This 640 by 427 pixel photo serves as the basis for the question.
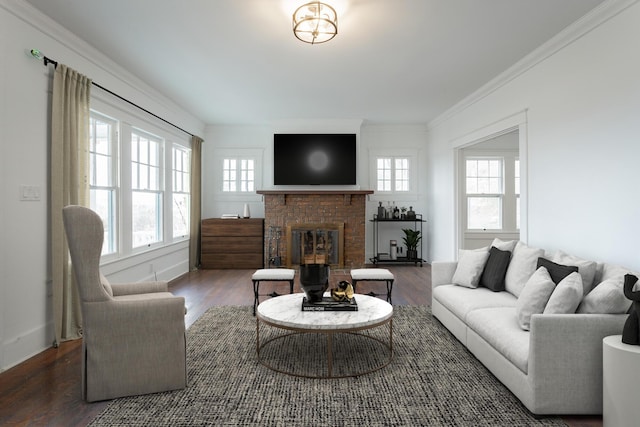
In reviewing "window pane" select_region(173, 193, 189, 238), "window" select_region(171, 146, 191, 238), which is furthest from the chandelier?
"window pane" select_region(173, 193, 189, 238)

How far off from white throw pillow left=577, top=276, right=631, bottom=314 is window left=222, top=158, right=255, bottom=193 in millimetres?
6244

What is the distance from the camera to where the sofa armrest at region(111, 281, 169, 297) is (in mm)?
2826

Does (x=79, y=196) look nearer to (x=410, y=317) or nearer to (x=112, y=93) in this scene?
(x=112, y=93)

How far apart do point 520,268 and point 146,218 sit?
4680mm

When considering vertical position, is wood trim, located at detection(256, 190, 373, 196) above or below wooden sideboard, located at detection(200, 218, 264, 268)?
above

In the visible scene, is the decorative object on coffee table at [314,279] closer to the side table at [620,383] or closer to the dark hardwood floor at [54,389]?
the dark hardwood floor at [54,389]

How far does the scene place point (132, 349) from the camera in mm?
2385

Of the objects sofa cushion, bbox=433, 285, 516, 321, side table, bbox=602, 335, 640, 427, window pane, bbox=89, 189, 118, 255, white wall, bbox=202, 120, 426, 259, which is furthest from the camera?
white wall, bbox=202, 120, 426, 259

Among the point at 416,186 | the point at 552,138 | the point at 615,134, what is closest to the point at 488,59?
the point at 552,138

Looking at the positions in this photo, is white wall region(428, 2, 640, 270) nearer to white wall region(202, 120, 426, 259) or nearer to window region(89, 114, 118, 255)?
white wall region(202, 120, 426, 259)

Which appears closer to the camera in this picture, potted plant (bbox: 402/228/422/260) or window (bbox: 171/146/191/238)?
window (bbox: 171/146/191/238)

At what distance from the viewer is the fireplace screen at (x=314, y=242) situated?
7.14 m

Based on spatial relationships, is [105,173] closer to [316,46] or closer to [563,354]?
[316,46]

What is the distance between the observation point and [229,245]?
7180 mm
